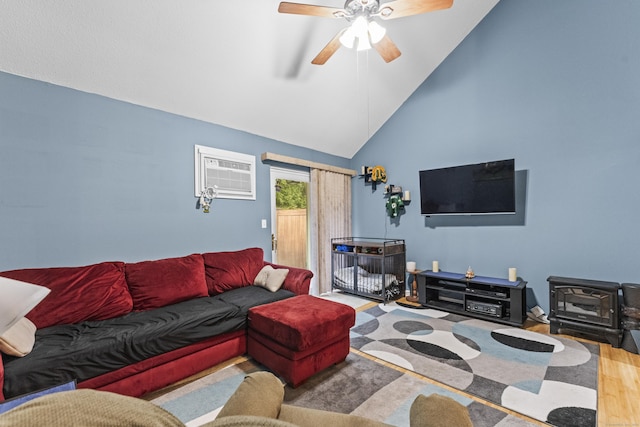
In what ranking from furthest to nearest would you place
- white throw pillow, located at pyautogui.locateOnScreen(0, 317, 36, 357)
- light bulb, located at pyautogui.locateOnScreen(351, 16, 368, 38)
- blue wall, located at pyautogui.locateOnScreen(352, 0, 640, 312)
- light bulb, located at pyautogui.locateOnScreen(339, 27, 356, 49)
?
blue wall, located at pyautogui.locateOnScreen(352, 0, 640, 312) < light bulb, located at pyautogui.locateOnScreen(339, 27, 356, 49) < light bulb, located at pyautogui.locateOnScreen(351, 16, 368, 38) < white throw pillow, located at pyautogui.locateOnScreen(0, 317, 36, 357)

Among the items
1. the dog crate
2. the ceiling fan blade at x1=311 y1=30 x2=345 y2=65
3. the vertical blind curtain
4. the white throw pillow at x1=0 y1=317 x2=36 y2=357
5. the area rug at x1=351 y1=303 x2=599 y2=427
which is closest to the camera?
the white throw pillow at x1=0 y1=317 x2=36 y2=357

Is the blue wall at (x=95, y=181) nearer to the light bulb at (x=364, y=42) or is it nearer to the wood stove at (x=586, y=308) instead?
the light bulb at (x=364, y=42)

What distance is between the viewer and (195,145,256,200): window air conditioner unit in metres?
3.26

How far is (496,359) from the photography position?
7.68 feet

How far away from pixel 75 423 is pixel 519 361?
9.68ft

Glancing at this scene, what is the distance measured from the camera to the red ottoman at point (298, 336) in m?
2.00

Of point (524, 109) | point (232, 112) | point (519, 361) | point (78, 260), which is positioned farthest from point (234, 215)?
point (524, 109)

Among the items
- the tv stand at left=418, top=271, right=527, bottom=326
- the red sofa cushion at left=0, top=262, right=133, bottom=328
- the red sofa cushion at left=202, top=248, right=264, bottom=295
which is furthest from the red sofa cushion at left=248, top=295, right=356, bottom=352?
the tv stand at left=418, top=271, right=527, bottom=326

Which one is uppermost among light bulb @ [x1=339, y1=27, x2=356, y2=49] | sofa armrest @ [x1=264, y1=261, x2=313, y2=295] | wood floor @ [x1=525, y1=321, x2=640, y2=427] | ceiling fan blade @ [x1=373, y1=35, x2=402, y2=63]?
ceiling fan blade @ [x1=373, y1=35, x2=402, y2=63]

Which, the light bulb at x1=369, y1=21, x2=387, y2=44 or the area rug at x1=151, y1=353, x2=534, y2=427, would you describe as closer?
the area rug at x1=151, y1=353, x2=534, y2=427

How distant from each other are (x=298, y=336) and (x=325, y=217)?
108 inches

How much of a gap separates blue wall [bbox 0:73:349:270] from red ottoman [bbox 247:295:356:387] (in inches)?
57.4

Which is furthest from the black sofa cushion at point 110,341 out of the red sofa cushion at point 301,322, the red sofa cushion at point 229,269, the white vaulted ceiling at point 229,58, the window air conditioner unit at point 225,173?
the white vaulted ceiling at point 229,58

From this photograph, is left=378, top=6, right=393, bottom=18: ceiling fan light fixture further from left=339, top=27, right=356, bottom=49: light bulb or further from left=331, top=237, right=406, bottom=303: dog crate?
left=331, top=237, right=406, bottom=303: dog crate
